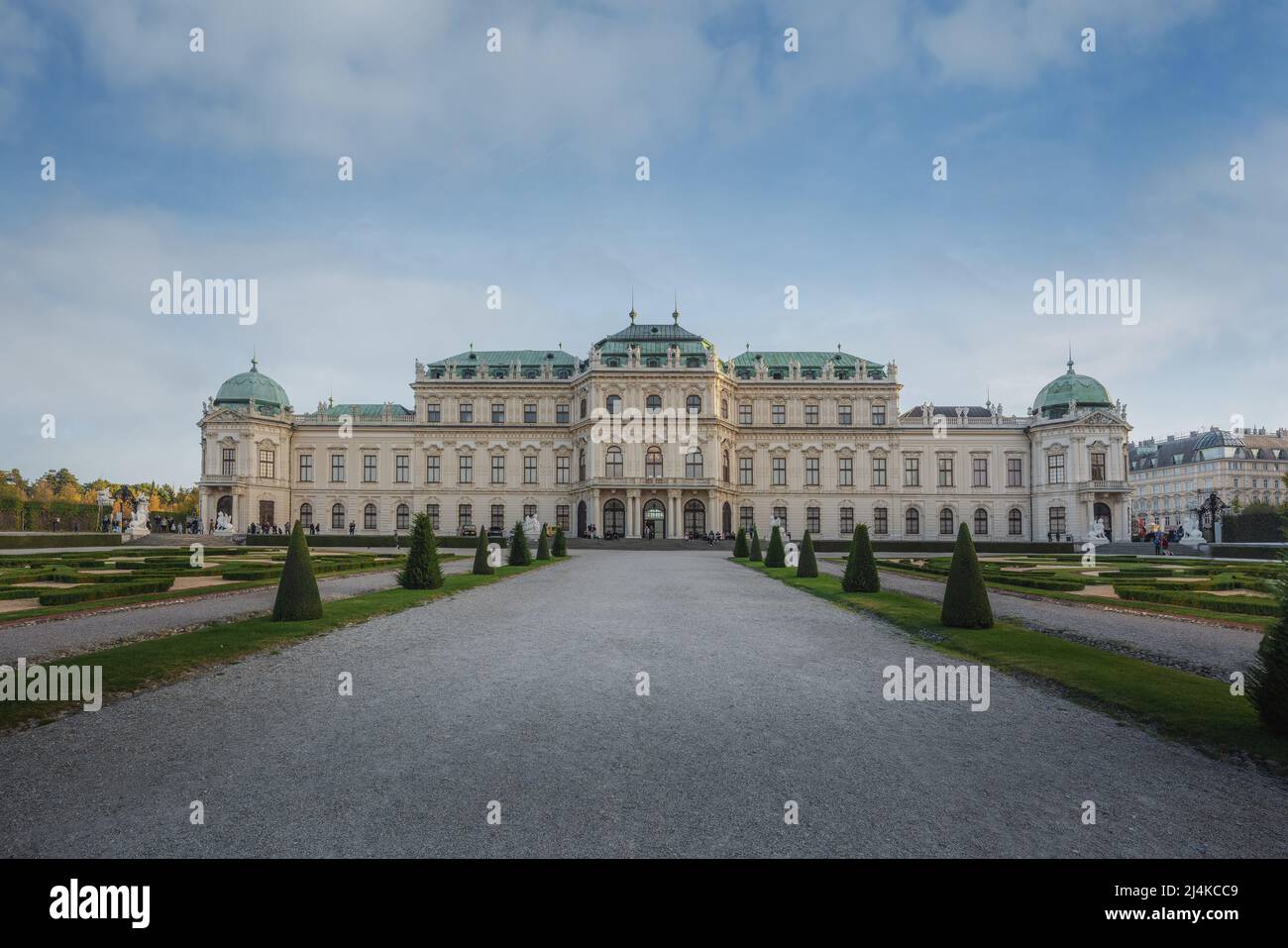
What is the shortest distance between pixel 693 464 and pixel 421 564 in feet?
127

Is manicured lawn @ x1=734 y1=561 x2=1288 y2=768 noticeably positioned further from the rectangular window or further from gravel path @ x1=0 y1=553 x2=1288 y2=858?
the rectangular window

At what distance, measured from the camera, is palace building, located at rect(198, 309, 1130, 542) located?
5659 centimetres

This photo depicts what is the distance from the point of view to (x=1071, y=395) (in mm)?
59031

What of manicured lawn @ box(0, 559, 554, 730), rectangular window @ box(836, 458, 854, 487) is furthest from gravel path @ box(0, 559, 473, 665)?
rectangular window @ box(836, 458, 854, 487)

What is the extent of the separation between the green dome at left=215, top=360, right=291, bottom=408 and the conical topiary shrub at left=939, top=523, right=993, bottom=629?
61.3 m

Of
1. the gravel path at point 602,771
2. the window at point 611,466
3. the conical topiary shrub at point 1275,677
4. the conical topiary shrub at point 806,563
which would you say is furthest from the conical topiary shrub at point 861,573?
the window at point 611,466

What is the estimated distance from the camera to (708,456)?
56.2 m

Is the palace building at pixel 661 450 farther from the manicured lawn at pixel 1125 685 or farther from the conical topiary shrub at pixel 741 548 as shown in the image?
the manicured lawn at pixel 1125 685

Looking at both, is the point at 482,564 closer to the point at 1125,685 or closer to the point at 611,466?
the point at 1125,685

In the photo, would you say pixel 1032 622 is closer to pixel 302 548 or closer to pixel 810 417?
pixel 302 548

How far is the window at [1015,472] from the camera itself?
6041cm

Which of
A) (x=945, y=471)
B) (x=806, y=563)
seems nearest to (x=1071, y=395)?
(x=945, y=471)

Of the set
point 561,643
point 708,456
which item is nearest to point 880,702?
point 561,643

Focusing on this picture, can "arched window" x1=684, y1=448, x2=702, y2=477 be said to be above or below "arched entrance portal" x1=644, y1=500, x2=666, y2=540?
above
